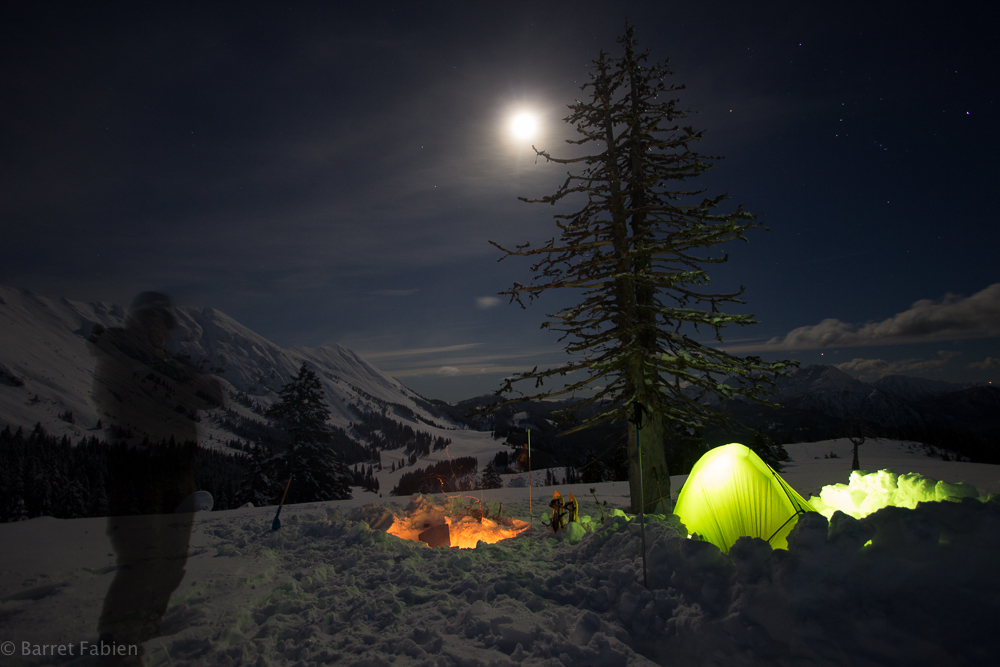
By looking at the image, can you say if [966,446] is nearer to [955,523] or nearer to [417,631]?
[955,523]

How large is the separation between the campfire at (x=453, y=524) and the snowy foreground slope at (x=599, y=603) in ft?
5.33

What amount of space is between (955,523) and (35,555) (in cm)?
1195

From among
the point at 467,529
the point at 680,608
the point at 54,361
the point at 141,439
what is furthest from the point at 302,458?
the point at 54,361

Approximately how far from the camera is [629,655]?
10.9ft

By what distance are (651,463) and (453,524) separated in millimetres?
4954

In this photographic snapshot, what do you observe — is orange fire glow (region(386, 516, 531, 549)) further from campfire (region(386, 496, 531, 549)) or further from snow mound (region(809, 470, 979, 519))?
snow mound (region(809, 470, 979, 519))

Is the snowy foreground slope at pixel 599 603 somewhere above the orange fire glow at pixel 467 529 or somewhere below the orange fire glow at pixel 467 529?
above

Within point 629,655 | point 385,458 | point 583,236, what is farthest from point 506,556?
point 385,458

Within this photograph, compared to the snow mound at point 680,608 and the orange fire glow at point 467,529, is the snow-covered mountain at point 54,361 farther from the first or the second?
the orange fire glow at point 467,529

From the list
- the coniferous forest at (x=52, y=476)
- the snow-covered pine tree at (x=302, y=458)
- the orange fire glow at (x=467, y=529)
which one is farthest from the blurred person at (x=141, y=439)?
the snow-covered pine tree at (x=302, y=458)

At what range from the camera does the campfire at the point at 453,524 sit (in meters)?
7.72

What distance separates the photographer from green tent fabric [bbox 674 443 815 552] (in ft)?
16.5

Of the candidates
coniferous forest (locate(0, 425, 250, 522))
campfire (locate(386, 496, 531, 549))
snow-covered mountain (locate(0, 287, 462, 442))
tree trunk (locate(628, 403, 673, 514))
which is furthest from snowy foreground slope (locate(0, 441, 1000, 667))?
coniferous forest (locate(0, 425, 250, 522))

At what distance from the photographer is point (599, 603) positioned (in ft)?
14.1
